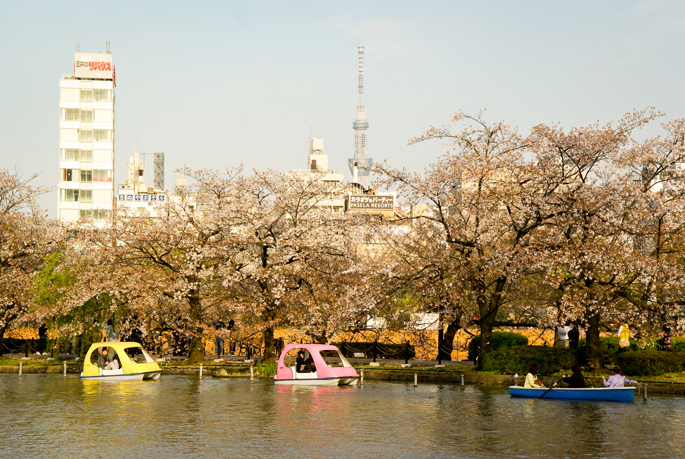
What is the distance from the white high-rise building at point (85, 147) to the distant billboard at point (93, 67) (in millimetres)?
1258

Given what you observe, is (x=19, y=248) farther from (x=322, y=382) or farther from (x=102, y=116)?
(x=102, y=116)

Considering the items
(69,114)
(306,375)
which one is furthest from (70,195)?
(306,375)

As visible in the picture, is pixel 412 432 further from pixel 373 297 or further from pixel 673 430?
pixel 373 297

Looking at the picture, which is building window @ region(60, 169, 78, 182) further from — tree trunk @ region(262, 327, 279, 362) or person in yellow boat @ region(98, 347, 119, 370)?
person in yellow boat @ region(98, 347, 119, 370)

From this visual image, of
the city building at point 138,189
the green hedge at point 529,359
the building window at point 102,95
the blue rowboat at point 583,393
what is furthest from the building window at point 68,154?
the blue rowboat at point 583,393

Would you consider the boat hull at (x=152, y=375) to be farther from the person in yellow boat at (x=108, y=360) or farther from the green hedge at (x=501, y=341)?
the green hedge at (x=501, y=341)

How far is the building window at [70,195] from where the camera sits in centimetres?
9800

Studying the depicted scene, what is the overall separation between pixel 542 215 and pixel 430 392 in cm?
808

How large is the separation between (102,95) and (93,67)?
4.21m

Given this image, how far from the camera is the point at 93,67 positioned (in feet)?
331

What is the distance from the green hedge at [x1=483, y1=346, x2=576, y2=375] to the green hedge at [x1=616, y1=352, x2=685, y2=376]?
201 cm

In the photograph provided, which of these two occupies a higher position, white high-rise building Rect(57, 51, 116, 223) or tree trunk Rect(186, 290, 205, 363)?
white high-rise building Rect(57, 51, 116, 223)

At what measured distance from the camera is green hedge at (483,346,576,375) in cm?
2953

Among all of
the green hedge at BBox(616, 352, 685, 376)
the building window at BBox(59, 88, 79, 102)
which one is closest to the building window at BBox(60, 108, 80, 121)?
the building window at BBox(59, 88, 79, 102)
